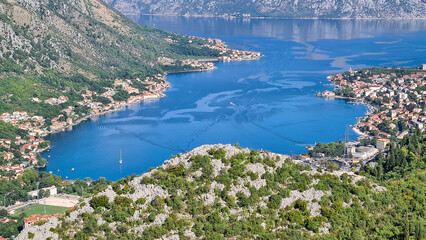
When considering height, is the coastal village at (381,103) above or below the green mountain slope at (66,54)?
below

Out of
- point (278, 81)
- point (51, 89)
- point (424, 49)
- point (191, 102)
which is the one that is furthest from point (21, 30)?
point (424, 49)

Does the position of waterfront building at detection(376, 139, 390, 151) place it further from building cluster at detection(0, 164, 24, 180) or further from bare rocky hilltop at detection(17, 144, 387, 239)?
building cluster at detection(0, 164, 24, 180)

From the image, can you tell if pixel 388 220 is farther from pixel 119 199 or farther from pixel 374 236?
pixel 119 199

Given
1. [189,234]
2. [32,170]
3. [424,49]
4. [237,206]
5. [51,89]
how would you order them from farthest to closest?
[424,49], [51,89], [32,170], [237,206], [189,234]

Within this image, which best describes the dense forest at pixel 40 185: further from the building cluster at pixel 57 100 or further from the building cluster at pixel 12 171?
the building cluster at pixel 57 100

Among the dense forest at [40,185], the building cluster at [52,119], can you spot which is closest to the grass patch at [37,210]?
the dense forest at [40,185]

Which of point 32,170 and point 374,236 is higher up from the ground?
point 374,236

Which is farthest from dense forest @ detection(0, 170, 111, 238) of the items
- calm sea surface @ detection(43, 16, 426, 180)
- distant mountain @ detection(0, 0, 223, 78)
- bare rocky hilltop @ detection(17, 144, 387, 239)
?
distant mountain @ detection(0, 0, 223, 78)

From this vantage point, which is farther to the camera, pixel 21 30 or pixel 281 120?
pixel 21 30
